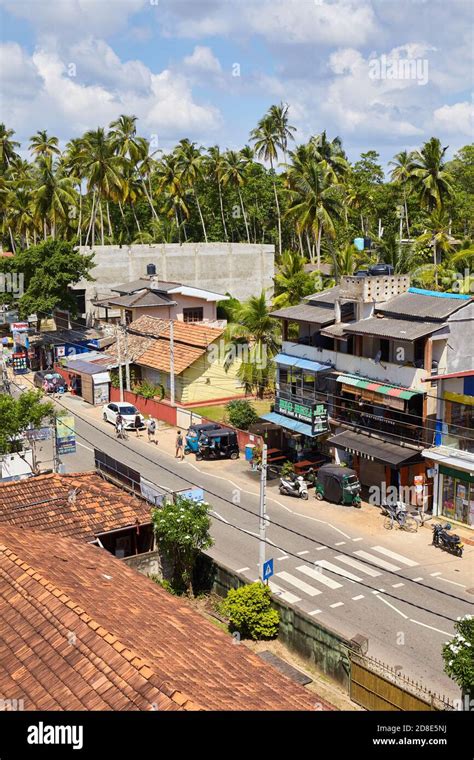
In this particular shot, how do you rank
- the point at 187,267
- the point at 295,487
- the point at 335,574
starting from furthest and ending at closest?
the point at 187,267 < the point at 295,487 < the point at 335,574

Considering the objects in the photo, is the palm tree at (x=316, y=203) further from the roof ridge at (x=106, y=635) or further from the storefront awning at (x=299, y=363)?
the roof ridge at (x=106, y=635)

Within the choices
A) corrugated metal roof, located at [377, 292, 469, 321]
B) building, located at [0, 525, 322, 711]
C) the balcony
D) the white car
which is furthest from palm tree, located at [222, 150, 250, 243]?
building, located at [0, 525, 322, 711]

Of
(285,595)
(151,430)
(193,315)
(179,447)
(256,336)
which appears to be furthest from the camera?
(193,315)

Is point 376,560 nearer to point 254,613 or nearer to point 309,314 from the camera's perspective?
point 254,613

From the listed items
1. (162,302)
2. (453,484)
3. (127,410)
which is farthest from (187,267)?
(453,484)
